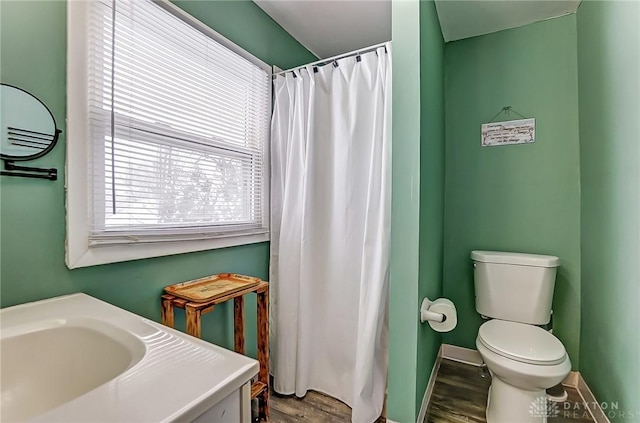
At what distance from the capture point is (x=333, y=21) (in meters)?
2.06

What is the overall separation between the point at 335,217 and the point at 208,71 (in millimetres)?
1051

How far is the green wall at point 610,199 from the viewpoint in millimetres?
1272

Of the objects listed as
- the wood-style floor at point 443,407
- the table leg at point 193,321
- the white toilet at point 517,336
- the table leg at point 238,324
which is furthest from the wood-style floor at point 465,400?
the table leg at point 193,321

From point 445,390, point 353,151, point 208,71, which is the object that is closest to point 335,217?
point 353,151

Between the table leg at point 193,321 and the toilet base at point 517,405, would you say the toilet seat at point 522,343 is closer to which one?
the toilet base at point 517,405

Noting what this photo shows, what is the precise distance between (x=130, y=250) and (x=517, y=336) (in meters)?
1.95

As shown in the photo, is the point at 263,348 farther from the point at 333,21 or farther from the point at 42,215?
the point at 333,21

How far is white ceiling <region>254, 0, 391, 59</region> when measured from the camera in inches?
74.3

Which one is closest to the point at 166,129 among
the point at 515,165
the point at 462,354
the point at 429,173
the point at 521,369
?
the point at 429,173

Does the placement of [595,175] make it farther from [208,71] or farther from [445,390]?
[208,71]

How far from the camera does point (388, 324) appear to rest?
5.22 ft

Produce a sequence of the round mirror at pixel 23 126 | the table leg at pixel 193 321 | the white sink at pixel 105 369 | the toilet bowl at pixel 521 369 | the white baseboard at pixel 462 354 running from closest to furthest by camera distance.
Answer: the white sink at pixel 105 369 → the round mirror at pixel 23 126 → the table leg at pixel 193 321 → the toilet bowl at pixel 521 369 → the white baseboard at pixel 462 354

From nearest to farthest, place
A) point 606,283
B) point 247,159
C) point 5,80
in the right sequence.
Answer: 1. point 5,80
2. point 606,283
3. point 247,159

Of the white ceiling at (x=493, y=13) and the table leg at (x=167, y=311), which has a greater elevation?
the white ceiling at (x=493, y=13)
